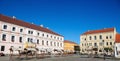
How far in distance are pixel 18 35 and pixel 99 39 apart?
38.8m

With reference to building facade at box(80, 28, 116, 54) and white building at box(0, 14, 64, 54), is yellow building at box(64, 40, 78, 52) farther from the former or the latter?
white building at box(0, 14, 64, 54)

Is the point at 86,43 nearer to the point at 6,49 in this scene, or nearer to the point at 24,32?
the point at 24,32

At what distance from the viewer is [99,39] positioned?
75062 millimetres

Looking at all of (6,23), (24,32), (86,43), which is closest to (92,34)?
(86,43)

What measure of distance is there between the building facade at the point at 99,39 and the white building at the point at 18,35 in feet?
61.3

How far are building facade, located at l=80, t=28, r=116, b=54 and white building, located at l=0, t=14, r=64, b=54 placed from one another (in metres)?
18.7

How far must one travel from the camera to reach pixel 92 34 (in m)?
78.6

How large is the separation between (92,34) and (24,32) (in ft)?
120

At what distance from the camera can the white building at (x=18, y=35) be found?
46844 millimetres

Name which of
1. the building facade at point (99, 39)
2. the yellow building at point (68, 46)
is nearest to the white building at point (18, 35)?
the building facade at point (99, 39)

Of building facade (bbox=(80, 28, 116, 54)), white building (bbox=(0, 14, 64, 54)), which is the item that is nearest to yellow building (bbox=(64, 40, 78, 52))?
building facade (bbox=(80, 28, 116, 54))

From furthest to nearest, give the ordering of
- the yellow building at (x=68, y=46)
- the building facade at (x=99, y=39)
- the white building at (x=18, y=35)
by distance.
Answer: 1. the yellow building at (x=68, y=46)
2. the building facade at (x=99, y=39)
3. the white building at (x=18, y=35)

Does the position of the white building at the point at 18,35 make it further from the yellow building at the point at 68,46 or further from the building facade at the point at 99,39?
the yellow building at the point at 68,46

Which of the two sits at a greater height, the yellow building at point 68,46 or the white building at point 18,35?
the white building at point 18,35
